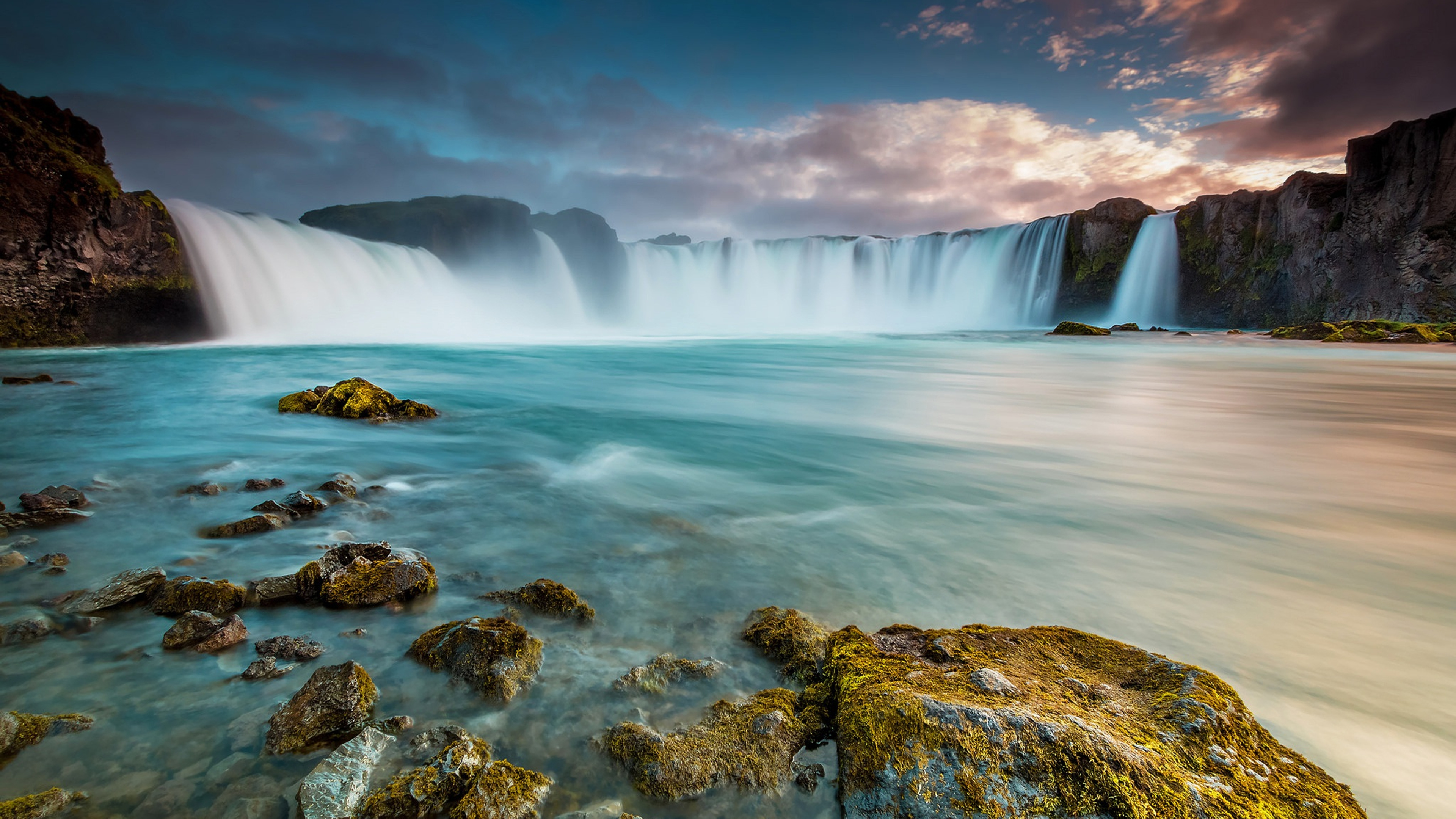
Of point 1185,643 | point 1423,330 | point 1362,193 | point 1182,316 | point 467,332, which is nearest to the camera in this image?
point 1185,643

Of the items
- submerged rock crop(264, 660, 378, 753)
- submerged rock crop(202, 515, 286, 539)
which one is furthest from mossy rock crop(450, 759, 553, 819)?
submerged rock crop(202, 515, 286, 539)

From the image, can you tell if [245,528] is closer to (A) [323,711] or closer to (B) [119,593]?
(B) [119,593]

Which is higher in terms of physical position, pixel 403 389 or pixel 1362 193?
pixel 1362 193

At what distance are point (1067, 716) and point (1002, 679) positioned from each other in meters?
0.25

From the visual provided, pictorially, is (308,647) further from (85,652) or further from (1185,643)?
(1185,643)

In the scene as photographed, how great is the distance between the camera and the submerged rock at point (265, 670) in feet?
8.31

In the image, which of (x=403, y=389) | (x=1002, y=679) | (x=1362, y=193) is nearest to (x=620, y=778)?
(x=1002, y=679)

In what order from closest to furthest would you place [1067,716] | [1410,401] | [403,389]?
[1067,716], [1410,401], [403,389]

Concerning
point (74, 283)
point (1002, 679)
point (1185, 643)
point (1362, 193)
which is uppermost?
point (1362, 193)

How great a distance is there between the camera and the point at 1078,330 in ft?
108

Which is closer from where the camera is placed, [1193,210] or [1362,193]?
[1362,193]

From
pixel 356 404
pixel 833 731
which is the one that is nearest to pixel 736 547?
pixel 833 731

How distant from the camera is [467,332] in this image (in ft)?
117

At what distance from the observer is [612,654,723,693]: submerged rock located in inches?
100
